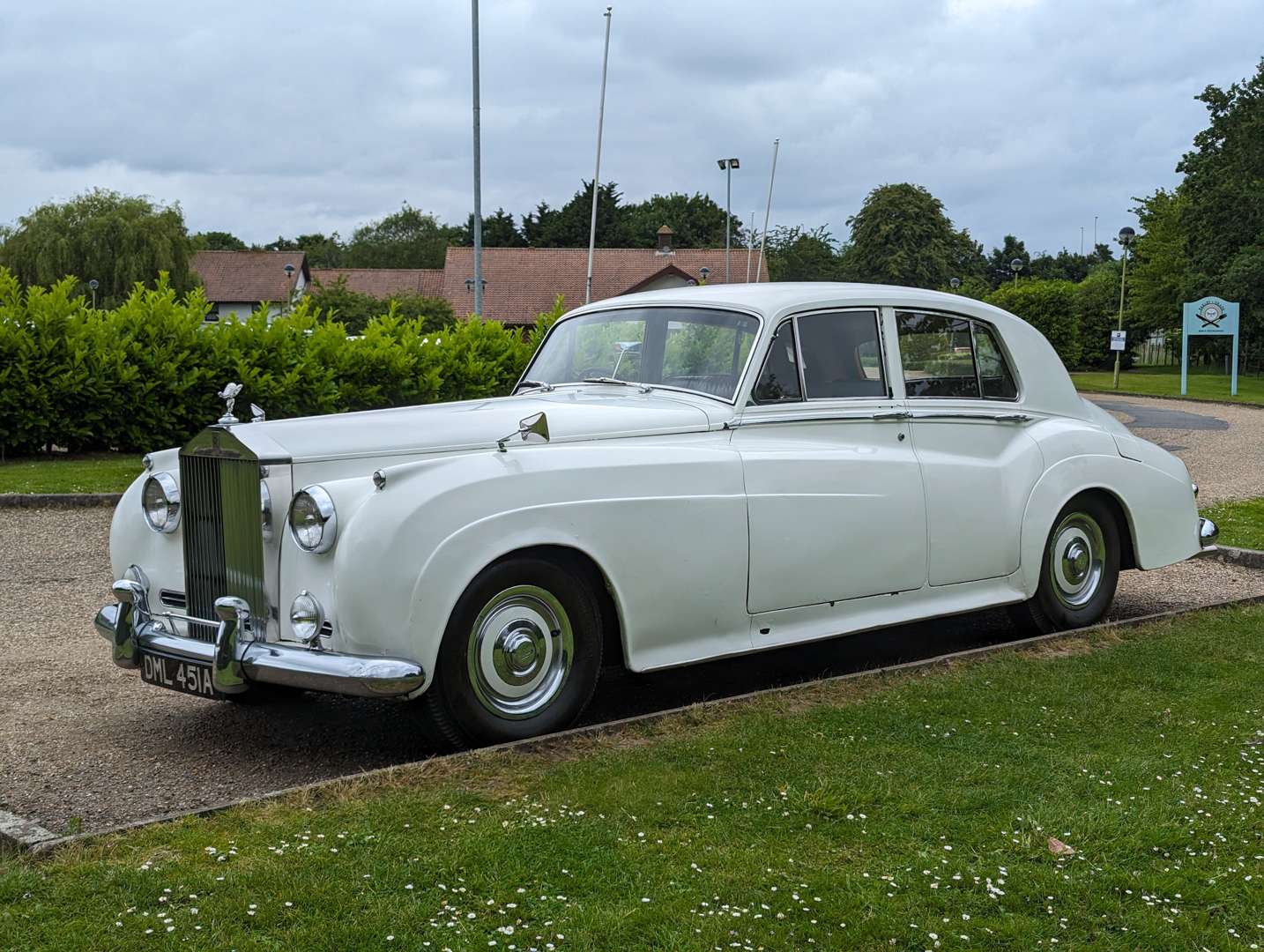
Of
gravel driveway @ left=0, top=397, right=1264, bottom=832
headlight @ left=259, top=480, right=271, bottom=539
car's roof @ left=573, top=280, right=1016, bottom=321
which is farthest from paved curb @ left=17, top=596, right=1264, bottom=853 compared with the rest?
car's roof @ left=573, top=280, right=1016, bottom=321

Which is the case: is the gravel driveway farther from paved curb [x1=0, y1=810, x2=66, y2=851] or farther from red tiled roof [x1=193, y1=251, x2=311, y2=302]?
red tiled roof [x1=193, y1=251, x2=311, y2=302]

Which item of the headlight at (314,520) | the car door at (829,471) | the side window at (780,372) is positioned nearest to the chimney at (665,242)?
the car door at (829,471)

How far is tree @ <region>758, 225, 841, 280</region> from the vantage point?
3339 inches

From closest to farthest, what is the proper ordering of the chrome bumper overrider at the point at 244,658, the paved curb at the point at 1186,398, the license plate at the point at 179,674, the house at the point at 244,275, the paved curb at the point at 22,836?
the paved curb at the point at 22,836, the chrome bumper overrider at the point at 244,658, the license plate at the point at 179,674, the paved curb at the point at 1186,398, the house at the point at 244,275

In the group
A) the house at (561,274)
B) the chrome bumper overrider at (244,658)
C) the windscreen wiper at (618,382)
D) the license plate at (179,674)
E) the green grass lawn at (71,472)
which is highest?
the house at (561,274)

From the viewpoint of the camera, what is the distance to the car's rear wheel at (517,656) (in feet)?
15.8

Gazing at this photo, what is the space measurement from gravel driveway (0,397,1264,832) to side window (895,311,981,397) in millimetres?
1402

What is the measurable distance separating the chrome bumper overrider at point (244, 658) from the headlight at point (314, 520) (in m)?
0.37

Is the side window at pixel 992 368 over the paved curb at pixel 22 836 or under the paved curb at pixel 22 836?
over

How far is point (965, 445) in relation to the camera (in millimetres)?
6594

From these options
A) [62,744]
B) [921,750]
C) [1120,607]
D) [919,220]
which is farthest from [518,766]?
[919,220]

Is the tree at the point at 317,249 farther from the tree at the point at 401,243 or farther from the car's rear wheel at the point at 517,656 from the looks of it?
the car's rear wheel at the point at 517,656

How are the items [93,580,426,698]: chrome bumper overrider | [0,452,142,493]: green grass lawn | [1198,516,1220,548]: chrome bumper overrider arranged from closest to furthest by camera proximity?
1. [93,580,426,698]: chrome bumper overrider
2. [1198,516,1220,548]: chrome bumper overrider
3. [0,452,142,493]: green grass lawn

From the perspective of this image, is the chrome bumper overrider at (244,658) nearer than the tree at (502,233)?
Yes
